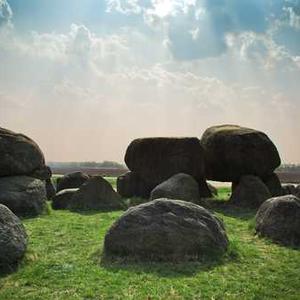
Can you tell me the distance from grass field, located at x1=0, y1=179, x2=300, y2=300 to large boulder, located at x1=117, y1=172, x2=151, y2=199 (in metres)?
13.4

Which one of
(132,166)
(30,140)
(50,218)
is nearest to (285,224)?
(50,218)

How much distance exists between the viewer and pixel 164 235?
447 inches

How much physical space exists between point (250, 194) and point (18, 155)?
1071 cm

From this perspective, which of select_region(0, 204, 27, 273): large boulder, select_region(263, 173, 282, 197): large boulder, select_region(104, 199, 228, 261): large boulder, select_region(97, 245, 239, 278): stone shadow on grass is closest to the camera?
select_region(97, 245, 239, 278): stone shadow on grass

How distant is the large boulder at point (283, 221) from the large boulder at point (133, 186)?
42.0 feet

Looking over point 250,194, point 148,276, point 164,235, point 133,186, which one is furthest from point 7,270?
point 133,186

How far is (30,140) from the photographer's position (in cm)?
2178

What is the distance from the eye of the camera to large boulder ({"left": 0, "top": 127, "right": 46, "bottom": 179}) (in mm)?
20344

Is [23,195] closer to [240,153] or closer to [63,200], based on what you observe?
[63,200]

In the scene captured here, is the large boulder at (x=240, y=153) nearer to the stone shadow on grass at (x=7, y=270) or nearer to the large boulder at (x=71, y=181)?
the large boulder at (x=71, y=181)

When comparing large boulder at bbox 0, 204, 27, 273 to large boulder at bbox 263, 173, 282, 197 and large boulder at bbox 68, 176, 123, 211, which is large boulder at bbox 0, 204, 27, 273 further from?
large boulder at bbox 263, 173, 282, 197

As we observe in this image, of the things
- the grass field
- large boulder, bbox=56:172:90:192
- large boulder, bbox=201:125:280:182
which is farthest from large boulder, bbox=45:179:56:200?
the grass field

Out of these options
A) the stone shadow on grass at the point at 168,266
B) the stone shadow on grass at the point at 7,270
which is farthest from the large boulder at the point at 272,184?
the stone shadow on grass at the point at 7,270

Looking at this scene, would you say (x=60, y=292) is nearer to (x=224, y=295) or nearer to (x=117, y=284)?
(x=117, y=284)
